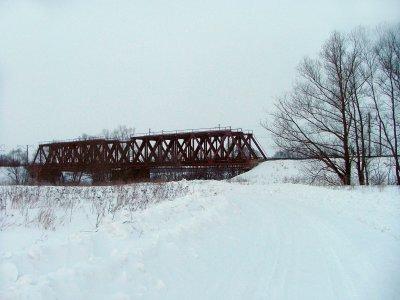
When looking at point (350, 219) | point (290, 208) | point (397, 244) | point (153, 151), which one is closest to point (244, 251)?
point (397, 244)

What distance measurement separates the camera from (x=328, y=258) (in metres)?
6.57

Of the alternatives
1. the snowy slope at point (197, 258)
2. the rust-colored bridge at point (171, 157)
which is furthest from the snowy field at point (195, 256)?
the rust-colored bridge at point (171, 157)

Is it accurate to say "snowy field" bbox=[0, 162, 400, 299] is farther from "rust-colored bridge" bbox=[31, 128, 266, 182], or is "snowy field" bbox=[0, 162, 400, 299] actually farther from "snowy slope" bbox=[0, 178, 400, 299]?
"rust-colored bridge" bbox=[31, 128, 266, 182]

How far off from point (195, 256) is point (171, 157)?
152ft

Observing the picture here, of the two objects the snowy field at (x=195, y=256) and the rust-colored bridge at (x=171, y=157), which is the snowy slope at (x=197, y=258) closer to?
the snowy field at (x=195, y=256)

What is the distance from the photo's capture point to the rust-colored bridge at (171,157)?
160ft

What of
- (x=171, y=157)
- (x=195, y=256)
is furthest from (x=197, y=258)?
(x=171, y=157)

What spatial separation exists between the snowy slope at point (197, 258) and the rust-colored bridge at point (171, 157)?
35948 millimetres

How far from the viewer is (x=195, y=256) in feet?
21.6

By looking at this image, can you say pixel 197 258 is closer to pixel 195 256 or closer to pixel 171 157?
pixel 195 256

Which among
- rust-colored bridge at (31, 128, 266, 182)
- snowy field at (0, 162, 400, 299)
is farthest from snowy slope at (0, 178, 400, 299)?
rust-colored bridge at (31, 128, 266, 182)

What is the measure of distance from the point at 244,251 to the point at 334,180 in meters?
23.4

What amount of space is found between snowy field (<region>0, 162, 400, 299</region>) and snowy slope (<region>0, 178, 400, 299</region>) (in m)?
0.01

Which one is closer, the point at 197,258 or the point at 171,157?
the point at 197,258
